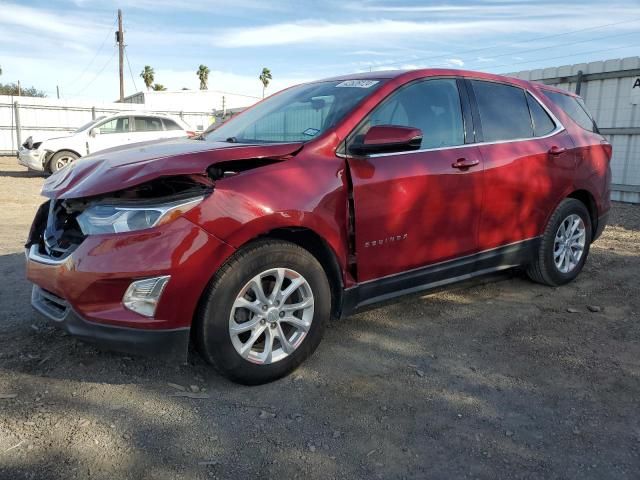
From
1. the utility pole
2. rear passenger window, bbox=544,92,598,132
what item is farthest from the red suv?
the utility pole

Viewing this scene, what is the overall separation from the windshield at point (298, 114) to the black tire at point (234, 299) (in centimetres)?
76

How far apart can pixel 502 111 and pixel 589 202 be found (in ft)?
4.81

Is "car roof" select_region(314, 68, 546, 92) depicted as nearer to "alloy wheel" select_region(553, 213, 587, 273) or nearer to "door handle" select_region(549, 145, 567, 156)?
"door handle" select_region(549, 145, 567, 156)

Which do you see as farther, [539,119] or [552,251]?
[552,251]

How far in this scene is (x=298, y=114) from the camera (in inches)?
145

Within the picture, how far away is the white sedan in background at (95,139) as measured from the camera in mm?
13555

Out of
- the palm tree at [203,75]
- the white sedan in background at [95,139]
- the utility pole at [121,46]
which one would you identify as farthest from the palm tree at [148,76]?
the white sedan in background at [95,139]

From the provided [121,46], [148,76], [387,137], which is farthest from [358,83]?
[148,76]

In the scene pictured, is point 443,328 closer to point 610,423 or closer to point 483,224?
point 483,224

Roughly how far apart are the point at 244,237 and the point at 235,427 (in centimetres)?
95

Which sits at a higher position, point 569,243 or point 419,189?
point 419,189

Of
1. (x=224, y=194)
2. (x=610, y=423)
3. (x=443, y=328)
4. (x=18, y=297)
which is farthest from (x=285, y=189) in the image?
(x=18, y=297)

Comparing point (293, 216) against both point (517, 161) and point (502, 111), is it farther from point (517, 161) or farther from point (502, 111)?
point (502, 111)

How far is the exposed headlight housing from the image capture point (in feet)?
8.50
